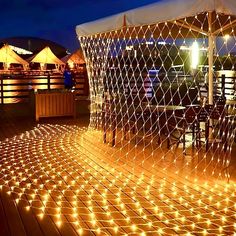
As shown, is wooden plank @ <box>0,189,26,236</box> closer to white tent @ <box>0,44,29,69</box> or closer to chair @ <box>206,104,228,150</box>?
chair @ <box>206,104,228,150</box>

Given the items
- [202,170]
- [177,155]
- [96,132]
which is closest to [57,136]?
[96,132]

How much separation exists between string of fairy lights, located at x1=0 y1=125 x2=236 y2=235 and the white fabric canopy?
5.57ft

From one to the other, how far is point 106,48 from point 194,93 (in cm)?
309

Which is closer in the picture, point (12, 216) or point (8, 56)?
point (12, 216)

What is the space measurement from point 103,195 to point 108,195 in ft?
0.15

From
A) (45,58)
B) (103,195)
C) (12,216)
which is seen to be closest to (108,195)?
(103,195)

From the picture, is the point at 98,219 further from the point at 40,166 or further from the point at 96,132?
the point at 96,132

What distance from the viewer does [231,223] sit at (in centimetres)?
333

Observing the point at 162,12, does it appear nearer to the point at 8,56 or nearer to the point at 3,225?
the point at 3,225

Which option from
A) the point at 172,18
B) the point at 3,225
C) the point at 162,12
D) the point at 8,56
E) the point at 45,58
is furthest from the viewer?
the point at 45,58

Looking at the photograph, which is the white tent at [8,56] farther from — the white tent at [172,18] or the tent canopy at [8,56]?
Answer: the white tent at [172,18]

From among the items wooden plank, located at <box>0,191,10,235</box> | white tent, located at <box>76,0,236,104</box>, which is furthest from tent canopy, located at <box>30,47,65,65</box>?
wooden plank, located at <box>0,191,10,235</box>

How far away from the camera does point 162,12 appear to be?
15.4 ft

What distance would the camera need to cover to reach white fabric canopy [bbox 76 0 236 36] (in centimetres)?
385
